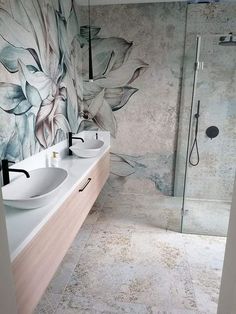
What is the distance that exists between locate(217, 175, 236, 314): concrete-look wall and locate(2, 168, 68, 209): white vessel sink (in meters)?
0.92

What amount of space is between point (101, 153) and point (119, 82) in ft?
3.64

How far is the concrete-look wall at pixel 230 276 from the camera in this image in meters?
0.93

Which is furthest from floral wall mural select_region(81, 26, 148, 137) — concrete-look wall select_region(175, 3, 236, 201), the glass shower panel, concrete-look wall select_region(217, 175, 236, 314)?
concrete-look wall select_region(217, 175, 236, 314)

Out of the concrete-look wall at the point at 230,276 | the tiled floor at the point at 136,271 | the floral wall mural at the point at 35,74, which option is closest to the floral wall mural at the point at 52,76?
the floral wall mural at the point at 35,74

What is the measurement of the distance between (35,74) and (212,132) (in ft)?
7.63

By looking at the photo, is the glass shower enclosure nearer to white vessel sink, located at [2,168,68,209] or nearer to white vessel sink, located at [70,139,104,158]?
white vessel sink, located at [70,139,104,158]

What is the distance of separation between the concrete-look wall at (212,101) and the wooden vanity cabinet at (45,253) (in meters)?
1.87

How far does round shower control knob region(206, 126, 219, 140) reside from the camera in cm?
326

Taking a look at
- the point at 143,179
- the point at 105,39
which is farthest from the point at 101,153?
the point at 105,39

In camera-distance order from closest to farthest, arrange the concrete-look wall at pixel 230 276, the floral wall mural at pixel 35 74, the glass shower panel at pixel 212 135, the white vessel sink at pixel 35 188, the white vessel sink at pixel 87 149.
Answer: the concrete-look wall at pixel 230 276 → the white vessel sink at pixel 35 188 → the floral wall mural at pixel 35 74 → the white vessel sink at pixel 87 149 → the glass shower panel at pixel 212 135

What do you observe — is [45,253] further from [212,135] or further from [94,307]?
[212,135]

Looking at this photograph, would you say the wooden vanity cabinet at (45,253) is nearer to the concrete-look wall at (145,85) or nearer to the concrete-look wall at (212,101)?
the concrete-look wall at (145,85)

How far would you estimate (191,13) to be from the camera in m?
3.03

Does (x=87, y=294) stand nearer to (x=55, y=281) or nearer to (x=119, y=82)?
(x=55, y=281)
